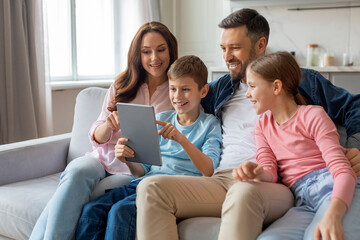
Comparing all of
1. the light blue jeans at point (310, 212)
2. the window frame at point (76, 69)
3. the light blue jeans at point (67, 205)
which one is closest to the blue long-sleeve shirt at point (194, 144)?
the light blue jeans at point (67, 205)

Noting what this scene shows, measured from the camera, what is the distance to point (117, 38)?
4.44 metres

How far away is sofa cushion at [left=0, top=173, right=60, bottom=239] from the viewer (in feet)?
5.55

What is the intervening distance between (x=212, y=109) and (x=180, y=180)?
0.53m

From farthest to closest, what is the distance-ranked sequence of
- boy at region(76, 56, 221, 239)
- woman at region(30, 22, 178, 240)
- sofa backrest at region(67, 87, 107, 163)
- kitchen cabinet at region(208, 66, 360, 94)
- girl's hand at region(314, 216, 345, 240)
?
kitchen cabinet at region(208, 66, 360, 94) → sofa backrest at region(67, 87, 107, 163) → woman at region(30, 22, 178, 240) → boy at region(76, 56, 221, 239) → girl's hand at region(314, 216, 345, 240)

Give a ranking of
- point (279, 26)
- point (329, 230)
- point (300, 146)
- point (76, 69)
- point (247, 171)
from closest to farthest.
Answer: point (329, 230) < point (247, 171) < point (300, 146) < point (76, 69) < point (279, 26)

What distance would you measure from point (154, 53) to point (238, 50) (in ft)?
1.21

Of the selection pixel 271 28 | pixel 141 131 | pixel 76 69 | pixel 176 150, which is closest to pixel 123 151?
pixel 141 131

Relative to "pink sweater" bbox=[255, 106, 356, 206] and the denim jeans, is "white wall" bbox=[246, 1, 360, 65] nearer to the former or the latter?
"pink sweater" bbox=[255, 106, 356, 206]

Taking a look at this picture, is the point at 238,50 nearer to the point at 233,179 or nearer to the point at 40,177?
the point at 233,179

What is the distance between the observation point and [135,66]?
2.01 m

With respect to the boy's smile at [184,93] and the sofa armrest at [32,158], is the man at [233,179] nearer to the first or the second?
the boy's smile at [184,93]

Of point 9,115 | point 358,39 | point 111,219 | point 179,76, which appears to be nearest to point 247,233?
point 111,219

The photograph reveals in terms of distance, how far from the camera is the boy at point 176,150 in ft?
4.89

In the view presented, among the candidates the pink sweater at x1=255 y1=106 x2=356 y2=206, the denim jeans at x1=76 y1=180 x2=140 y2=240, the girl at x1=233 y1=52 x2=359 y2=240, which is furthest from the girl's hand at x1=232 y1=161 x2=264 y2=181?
the denim jeans at x1=76 y1=180 x2=140 y2=240
